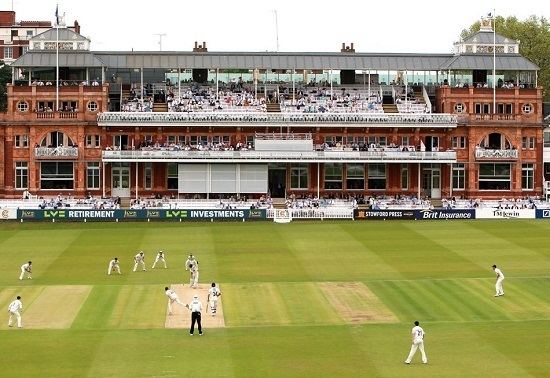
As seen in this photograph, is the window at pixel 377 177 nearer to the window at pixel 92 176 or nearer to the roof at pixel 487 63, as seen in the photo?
the roof at pixel 487 63

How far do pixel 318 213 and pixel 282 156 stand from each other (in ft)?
27.8

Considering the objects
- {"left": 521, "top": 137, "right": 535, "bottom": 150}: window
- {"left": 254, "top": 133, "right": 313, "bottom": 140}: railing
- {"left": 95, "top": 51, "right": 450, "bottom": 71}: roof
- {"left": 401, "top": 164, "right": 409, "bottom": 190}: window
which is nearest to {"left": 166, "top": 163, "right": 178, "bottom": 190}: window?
{"left": 254, "top": 133, "right": 313, "bottom": 140}: railing

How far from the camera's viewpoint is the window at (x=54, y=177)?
303ft

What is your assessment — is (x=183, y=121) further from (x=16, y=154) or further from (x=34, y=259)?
(x=34, y=259)

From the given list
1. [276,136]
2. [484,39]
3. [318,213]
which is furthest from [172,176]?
[484,39]

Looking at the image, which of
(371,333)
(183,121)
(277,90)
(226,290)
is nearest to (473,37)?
(277,90)

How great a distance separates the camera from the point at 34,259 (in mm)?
63250

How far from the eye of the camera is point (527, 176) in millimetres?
95625

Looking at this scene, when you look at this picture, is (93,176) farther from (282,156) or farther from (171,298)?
(171,298)

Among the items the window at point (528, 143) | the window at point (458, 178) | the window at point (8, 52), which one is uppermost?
the window at point (8, 52)

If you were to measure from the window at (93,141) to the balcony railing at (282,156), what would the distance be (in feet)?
8.69

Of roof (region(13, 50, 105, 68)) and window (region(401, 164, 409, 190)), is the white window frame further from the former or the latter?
window (region(401, 164, 409, 190))

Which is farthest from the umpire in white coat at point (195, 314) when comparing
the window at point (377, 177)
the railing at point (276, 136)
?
the window at point (377, 177)

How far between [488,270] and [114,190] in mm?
41820
